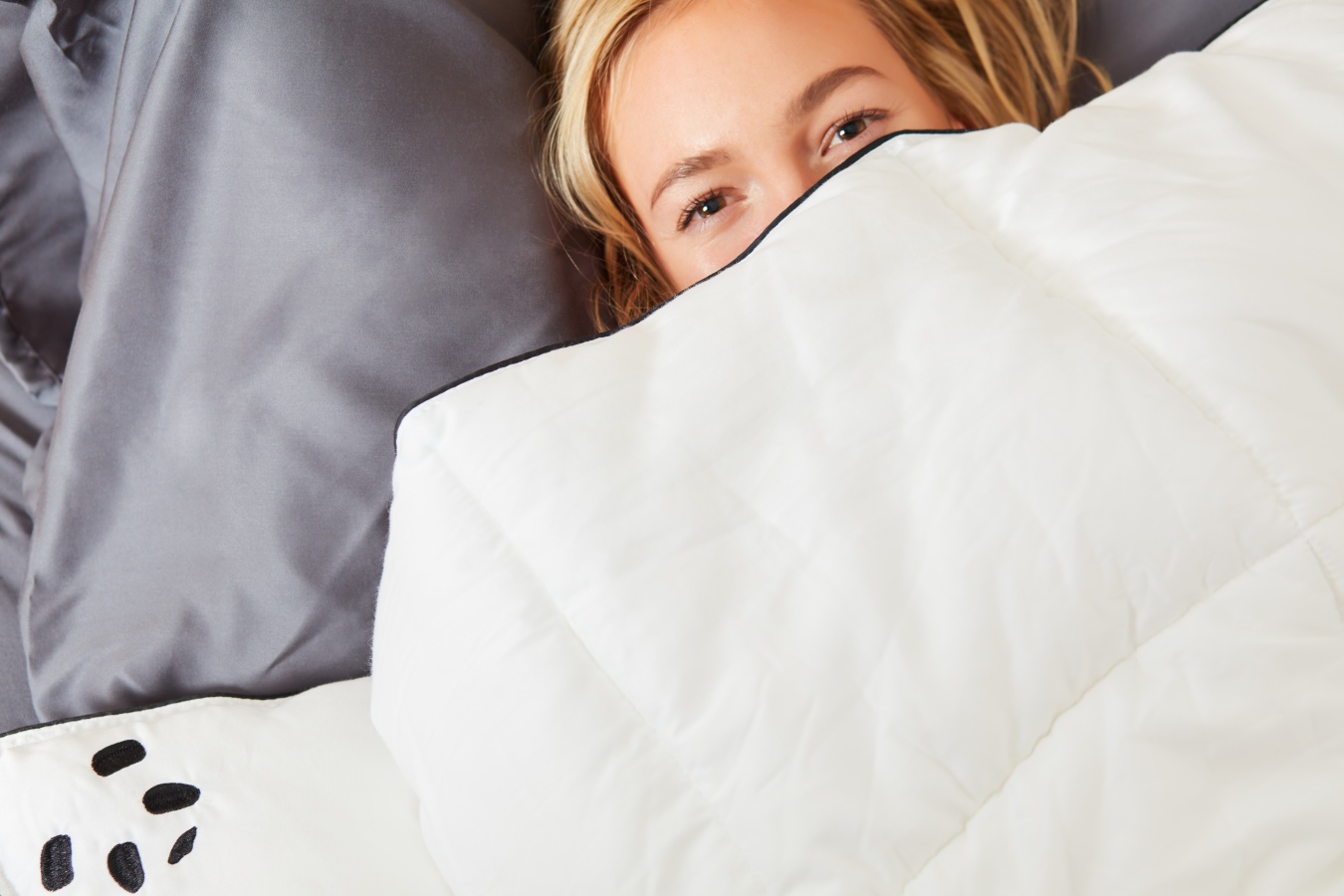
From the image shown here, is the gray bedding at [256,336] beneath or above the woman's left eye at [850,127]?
above

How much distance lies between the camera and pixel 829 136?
0.98 m

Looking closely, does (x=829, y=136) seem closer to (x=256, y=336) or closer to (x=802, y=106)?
(x=802, y=106)

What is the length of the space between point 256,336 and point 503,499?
0.39 meters

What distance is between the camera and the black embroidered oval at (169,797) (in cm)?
68

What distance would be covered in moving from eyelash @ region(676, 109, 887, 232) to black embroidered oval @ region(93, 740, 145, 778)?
2.37 feet

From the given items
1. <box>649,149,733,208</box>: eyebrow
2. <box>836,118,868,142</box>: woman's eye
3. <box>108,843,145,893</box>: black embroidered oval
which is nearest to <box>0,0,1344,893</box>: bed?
<box>108,843,145,893</box>: black embroidered oval

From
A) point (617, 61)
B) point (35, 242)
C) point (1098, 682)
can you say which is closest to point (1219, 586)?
point (1098, 682)

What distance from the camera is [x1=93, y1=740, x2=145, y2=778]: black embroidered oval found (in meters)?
0.70

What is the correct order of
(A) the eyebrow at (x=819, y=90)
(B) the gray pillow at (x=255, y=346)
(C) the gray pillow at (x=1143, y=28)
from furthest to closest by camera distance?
(C) the gray pillow at (x=1143, y=28) < (A) the eyebrow at (x=819, y=90) < (B) the gray pillow at (x=255, y=346)

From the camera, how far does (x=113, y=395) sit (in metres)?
0.87

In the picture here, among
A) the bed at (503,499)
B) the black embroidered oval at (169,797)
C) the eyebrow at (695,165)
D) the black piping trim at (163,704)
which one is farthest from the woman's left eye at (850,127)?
the black embroidered oval at (169,797)

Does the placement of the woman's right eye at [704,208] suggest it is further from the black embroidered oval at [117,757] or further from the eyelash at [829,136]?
the black embroidered oval at [117,757]

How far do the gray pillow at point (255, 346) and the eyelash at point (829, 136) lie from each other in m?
0.22

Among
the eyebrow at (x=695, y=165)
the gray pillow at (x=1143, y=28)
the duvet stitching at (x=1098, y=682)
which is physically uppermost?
the eyebrow at (x=695, y=165)
